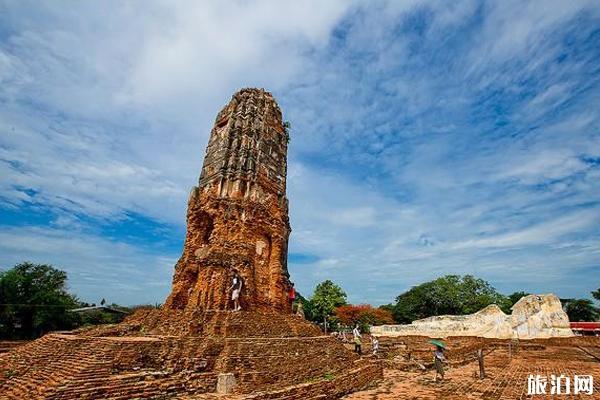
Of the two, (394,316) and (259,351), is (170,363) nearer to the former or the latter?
(259,351)

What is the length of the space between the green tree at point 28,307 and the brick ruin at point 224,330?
1871cm

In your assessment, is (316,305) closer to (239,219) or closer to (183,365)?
(239,219)

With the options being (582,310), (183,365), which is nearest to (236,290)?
(183,365)

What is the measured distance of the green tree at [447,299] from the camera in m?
47.2

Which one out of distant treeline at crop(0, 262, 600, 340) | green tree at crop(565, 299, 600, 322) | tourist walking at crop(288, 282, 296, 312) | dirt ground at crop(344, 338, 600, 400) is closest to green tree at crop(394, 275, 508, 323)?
distant treeline at crop(0, 262, 600, 340)

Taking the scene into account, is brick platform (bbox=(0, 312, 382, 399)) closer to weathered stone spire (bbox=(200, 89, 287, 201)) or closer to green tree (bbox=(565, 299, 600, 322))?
weathered stone spire (bbox=(200, 89, 287, 201))

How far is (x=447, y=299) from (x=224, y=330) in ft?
144

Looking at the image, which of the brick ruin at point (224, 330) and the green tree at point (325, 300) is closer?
the brick ruin at point (224, 330)

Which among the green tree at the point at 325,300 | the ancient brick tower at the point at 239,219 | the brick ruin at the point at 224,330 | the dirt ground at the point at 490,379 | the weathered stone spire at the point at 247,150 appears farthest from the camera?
the green tree at the point at 325,300

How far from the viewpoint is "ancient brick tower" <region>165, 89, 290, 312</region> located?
14531 mm

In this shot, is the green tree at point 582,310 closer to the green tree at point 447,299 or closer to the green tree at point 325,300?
the green tree at point 447,299

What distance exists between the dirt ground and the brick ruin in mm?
1107

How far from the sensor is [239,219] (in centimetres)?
1588

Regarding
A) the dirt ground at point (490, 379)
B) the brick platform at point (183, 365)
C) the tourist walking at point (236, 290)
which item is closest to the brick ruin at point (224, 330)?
the brick platform at point (183, 365)
